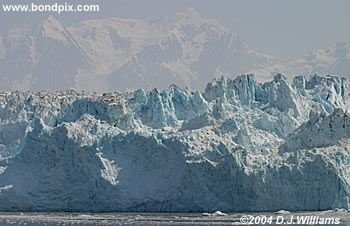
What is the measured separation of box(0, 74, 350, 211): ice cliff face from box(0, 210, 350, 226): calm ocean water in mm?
1220

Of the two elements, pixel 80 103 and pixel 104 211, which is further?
pixel 80 103

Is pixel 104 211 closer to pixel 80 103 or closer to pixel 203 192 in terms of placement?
pixel 203 192

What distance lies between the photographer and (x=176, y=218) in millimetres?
43031

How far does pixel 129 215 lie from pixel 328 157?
9.74 metres

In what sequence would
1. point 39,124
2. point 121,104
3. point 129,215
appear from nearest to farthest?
point 129,215 < point 39,124 < point 121,104

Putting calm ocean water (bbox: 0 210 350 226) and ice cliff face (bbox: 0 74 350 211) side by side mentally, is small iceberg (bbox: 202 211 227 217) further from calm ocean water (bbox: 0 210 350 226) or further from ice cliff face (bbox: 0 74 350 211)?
ice cliff face (bbox: 0 74 350 211)

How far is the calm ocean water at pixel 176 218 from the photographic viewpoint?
40.2 meters

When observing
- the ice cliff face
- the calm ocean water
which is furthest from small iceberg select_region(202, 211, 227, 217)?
the ice cliff face

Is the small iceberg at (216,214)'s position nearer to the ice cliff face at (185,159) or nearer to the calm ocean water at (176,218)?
the calm ocean water at (176,218)

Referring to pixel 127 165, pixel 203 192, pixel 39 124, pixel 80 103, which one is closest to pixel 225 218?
pixel 203 192

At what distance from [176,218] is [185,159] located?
170 inches

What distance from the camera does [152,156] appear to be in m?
47.2

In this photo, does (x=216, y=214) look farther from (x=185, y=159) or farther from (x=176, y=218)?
(x=185, y=159)

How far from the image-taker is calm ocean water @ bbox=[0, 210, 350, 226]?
132 feet
